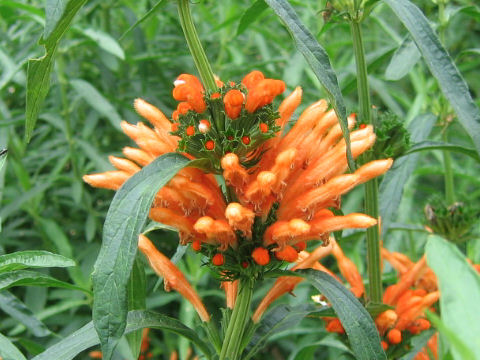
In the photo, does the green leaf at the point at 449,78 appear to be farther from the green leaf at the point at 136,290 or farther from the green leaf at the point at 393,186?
the green leaf at the point at 136,290

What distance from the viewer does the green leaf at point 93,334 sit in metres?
0.93

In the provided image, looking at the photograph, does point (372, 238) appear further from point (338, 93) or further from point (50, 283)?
point (50, 283)

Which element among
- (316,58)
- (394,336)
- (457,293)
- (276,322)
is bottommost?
(394,336)

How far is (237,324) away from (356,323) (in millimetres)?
209

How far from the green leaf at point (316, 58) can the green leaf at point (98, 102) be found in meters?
1.13

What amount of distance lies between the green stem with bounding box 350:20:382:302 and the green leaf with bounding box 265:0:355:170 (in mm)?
326

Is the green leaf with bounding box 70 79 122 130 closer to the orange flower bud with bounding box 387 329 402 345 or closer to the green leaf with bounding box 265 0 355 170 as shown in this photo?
the orange flower bud with bounding box 387 329 402 345

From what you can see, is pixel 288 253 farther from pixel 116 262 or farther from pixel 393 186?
pixel 393 186

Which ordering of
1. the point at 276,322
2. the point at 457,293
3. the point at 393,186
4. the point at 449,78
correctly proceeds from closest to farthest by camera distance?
the point at 457,293 < the point at 449,78 < the point at 276,322 < the point at 393,186

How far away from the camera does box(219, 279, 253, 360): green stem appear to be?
1036mm

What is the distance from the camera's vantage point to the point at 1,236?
1.98 m

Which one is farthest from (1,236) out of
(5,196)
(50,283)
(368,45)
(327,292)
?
(368,45)

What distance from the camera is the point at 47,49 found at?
0.85 meters

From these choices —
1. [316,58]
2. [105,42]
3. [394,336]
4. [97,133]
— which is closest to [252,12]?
[316,58]
